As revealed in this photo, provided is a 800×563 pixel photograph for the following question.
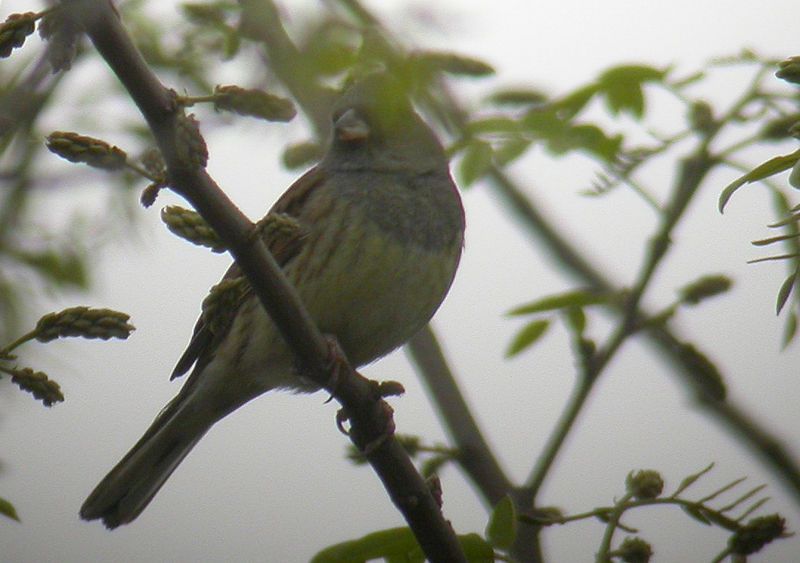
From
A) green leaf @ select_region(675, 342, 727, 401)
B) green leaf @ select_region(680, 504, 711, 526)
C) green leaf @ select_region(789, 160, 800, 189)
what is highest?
green leaf @ select_region(675, 342, 727, 401)

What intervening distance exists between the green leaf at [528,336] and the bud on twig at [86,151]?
56.9 inches

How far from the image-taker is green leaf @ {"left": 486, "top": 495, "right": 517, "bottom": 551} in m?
2.05

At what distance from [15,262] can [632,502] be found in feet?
6.30

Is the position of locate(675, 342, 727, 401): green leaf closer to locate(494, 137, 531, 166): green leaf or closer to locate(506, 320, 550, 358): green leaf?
locate(506, 320, 550, 358): green leaf

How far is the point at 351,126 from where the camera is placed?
3584 millimetres

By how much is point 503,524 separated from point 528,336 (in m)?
0.80

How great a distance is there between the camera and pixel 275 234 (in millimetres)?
1815

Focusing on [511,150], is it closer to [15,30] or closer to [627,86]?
[627,86]

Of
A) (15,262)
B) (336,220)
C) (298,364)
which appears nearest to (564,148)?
(298,364)

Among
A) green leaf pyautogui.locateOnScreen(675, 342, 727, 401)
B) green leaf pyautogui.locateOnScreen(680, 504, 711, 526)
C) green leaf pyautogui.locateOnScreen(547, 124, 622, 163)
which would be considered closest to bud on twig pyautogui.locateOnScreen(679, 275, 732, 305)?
green leaf pyautogui.locateOnScreen(675, 342, 727, 401)

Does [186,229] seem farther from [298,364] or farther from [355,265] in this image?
[355,265]

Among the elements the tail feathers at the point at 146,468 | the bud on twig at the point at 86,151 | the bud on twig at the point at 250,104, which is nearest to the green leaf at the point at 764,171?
the bud on twig at the point at 250,104

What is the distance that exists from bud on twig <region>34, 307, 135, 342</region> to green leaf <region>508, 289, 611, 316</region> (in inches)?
44.8

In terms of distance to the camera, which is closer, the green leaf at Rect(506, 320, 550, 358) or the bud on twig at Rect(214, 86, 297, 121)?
the bud on twig at Rect(214, 86, 297, 121)
